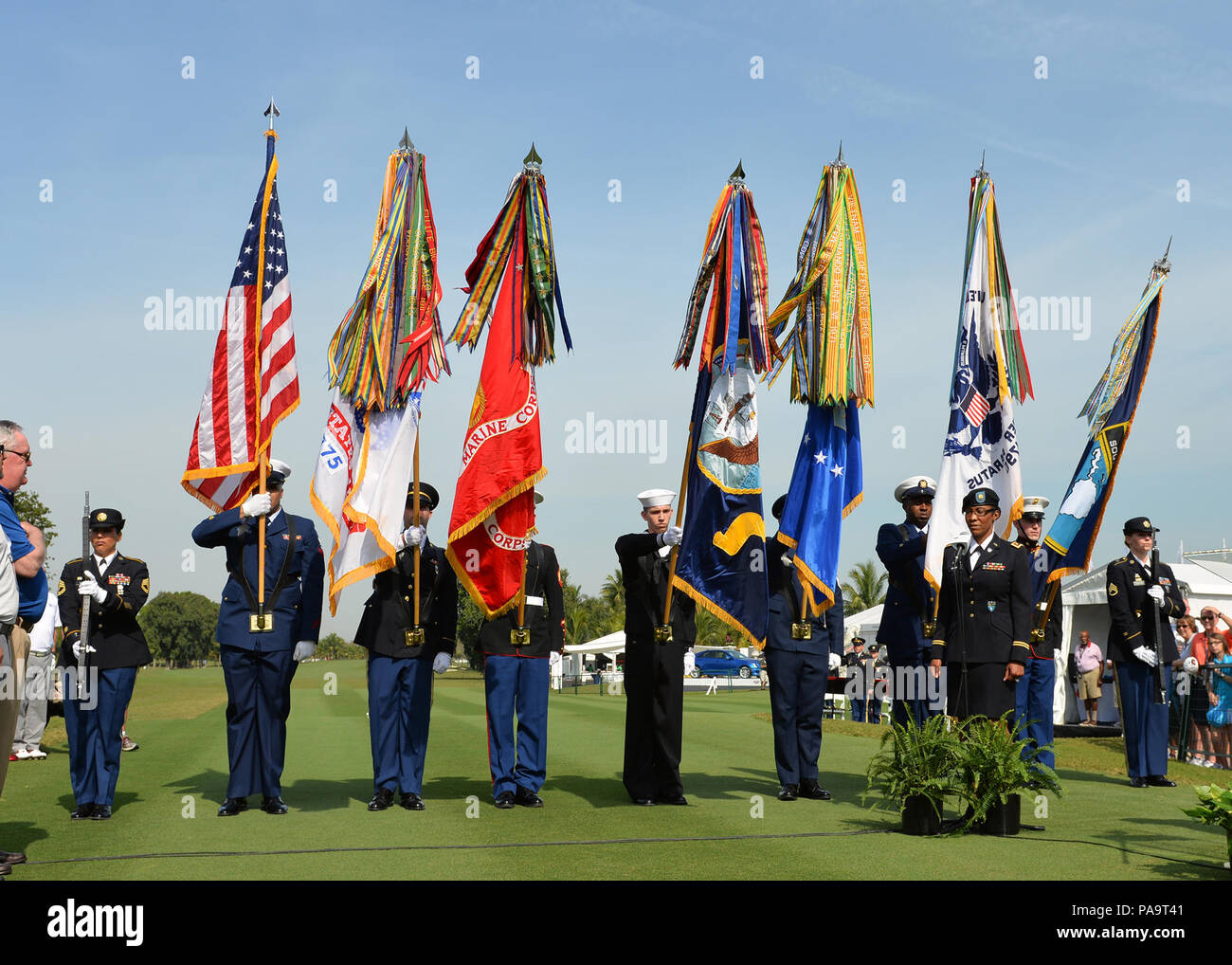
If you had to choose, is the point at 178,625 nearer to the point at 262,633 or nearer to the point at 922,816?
the point at 262,633

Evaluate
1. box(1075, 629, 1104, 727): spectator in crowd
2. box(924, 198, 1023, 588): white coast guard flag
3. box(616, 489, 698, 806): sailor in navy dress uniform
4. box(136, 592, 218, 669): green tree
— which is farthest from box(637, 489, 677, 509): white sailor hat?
box(136, 592, 218, 669): green tree

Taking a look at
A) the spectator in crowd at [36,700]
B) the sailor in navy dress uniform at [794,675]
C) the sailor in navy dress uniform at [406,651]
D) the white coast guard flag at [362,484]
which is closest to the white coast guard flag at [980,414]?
the sailor in navy dress uniform at [794,675]

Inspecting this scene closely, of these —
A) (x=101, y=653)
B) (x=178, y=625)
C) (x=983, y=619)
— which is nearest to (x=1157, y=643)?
(x=983, y=619)

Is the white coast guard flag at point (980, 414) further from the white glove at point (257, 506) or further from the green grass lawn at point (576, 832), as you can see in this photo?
the white glove at point (257, 506)

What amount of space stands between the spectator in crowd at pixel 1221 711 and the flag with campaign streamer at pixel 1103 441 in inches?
147

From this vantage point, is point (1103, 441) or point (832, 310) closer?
point (832, 310)

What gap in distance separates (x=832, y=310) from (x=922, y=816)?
4.29m

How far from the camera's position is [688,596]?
9180mm

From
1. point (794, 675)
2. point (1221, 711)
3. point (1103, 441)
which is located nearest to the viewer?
point (794, 675)

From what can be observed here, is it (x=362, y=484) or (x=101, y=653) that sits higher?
(x=362, y=484)

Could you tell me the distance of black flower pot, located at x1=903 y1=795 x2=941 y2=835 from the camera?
24.0ft

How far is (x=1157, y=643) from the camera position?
11.0 meters
